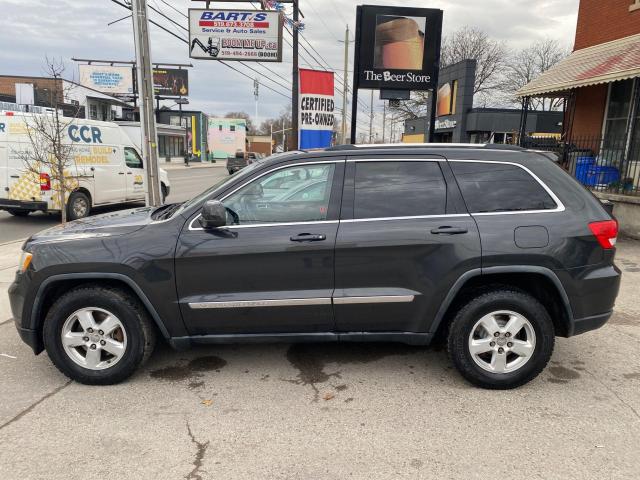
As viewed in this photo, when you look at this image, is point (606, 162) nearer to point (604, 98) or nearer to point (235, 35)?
point (604, 98)

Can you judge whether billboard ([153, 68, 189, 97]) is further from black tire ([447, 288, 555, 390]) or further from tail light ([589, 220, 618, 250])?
tail light ([589, 220, 618, 250])

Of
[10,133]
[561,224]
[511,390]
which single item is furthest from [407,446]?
[10,133]

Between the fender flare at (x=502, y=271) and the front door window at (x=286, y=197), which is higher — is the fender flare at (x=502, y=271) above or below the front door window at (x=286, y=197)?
below

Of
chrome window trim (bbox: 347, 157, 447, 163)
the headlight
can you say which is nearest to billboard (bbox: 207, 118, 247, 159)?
the headlight

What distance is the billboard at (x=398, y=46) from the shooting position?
10586 millimetres

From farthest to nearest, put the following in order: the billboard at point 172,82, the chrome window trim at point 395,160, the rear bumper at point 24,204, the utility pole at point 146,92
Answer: the billboard at point 172,82 → the rear bumper at point 24,204 → the utility pole at point 146,92 → the chrome window trim at point 395,160

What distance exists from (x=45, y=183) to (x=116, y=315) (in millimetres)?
8537

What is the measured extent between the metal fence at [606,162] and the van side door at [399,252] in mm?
7385

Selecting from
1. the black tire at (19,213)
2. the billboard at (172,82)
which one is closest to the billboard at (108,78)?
the billboard at (172,82)

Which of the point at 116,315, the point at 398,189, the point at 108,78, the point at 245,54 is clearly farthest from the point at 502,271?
the point at 108,78

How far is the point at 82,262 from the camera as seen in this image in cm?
339

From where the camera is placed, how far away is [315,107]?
39.4 feet

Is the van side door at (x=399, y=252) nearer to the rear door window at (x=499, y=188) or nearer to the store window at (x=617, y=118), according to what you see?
the rear door window at (x=499, y=188)

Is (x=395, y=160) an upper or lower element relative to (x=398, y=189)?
upper
